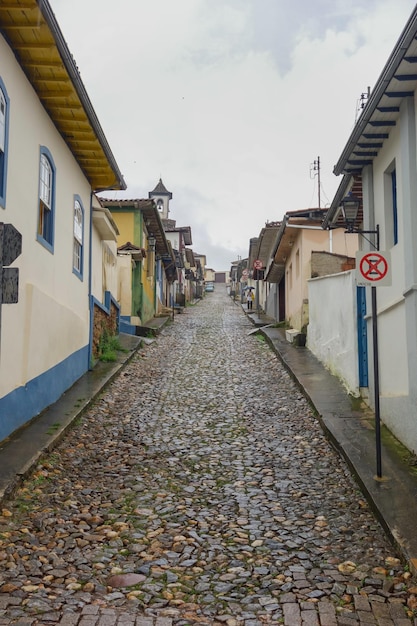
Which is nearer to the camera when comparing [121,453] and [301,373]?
[121,453]

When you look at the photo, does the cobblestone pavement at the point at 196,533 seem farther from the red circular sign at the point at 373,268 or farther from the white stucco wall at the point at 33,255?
the red circular sign at the point at 373,268

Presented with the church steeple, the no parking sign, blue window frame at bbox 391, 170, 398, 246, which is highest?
the church steeple

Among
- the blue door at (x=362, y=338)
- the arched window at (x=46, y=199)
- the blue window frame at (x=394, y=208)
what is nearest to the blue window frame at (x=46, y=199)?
the arched window at (x=46, y=199)

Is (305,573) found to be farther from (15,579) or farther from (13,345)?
(13,345)

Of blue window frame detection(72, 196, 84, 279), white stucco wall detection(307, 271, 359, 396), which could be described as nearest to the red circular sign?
white stucco wall detection(307, 271, 359, 396)

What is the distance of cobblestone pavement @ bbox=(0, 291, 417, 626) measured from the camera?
3.45 m

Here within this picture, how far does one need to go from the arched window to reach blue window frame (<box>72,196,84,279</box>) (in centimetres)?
155

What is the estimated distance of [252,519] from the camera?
15.8 ft

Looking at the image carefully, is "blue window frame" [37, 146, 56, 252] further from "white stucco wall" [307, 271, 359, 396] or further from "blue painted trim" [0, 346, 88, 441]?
"white stucco wall" [307, 271, 359, 396]

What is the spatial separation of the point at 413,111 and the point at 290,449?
4.17m

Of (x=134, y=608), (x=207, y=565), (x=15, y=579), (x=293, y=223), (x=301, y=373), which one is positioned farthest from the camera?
(x=293, y=223)

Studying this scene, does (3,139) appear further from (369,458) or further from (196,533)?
(369,458)

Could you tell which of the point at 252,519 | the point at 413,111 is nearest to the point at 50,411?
the point at 252,519

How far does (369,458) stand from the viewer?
5.94 meters
